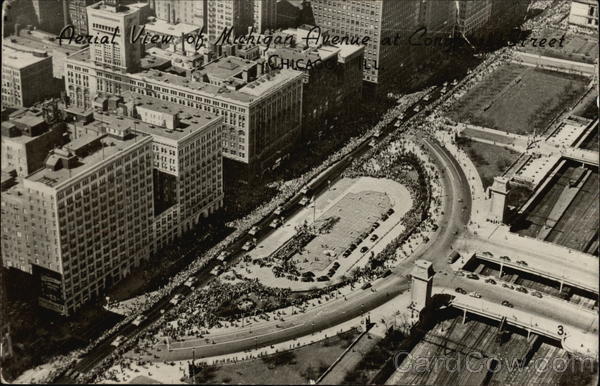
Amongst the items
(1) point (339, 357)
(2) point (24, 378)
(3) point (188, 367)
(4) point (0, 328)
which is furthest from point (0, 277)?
(1) point (339, 357)

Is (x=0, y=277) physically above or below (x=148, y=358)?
above

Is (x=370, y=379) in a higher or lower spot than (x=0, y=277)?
lower

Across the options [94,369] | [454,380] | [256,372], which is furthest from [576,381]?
[94,369]

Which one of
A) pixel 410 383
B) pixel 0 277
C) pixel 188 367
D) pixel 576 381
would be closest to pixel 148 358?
pixel 188 367

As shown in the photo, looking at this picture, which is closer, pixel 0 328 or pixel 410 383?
pixel 0 328

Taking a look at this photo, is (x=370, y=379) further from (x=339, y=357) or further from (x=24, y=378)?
(x=24, y=378)

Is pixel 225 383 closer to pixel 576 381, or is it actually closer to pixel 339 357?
pixel 339 357

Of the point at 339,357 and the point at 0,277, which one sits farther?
the point at 339,357

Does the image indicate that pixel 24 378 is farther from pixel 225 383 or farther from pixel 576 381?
pixel 576 381
